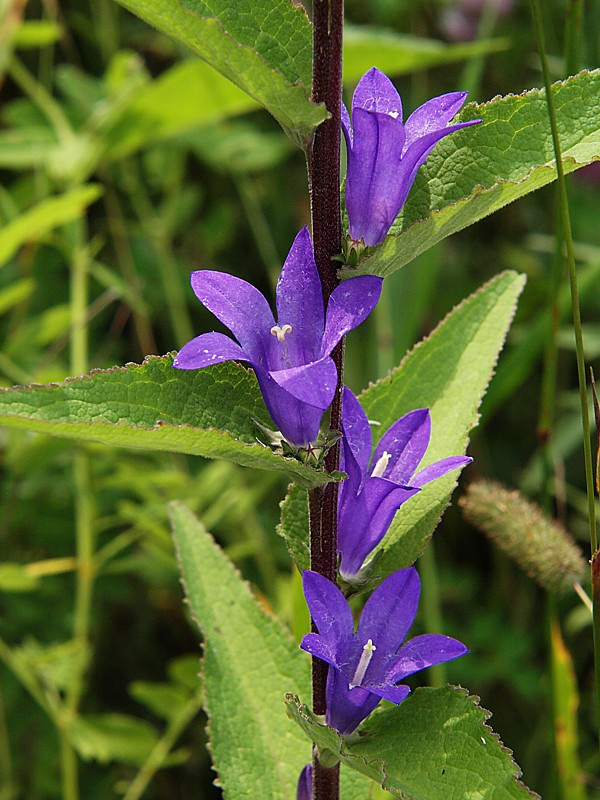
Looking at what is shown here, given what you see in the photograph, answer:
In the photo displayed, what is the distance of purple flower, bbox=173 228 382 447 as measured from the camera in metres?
0.57

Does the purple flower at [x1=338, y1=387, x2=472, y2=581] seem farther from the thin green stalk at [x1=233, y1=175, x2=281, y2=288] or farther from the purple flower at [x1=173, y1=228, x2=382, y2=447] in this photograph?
→ the thin green stalk at [x1=233, y1=175, x2=281, y2=288]

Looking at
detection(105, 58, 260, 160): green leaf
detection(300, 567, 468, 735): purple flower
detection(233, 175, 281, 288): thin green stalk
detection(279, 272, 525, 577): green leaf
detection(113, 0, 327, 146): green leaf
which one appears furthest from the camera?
detection(233, 175, 281, 288): thin green stalk

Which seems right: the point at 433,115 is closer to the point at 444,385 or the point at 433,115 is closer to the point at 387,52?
the point at 444,385

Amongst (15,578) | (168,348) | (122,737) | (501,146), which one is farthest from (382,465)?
(168,348)

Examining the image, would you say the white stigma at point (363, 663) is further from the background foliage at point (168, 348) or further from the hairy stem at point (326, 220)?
the background foliage at point (168, 348)

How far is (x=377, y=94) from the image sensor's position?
25.3 inches

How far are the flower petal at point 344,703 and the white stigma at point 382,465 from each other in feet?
0.47

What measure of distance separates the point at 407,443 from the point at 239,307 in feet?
0.56

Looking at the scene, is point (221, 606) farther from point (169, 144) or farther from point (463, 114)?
point (169, 144)

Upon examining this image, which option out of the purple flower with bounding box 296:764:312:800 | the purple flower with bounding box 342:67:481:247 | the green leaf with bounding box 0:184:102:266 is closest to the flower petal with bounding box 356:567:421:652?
the purple flower with bounding box 296:764:312:800

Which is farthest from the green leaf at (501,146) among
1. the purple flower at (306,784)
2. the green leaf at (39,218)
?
the green leaf at (39,218)

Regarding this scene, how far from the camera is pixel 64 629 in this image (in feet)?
4.68

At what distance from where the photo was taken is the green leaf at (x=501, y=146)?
64cm

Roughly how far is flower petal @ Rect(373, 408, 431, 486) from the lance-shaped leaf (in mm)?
215
